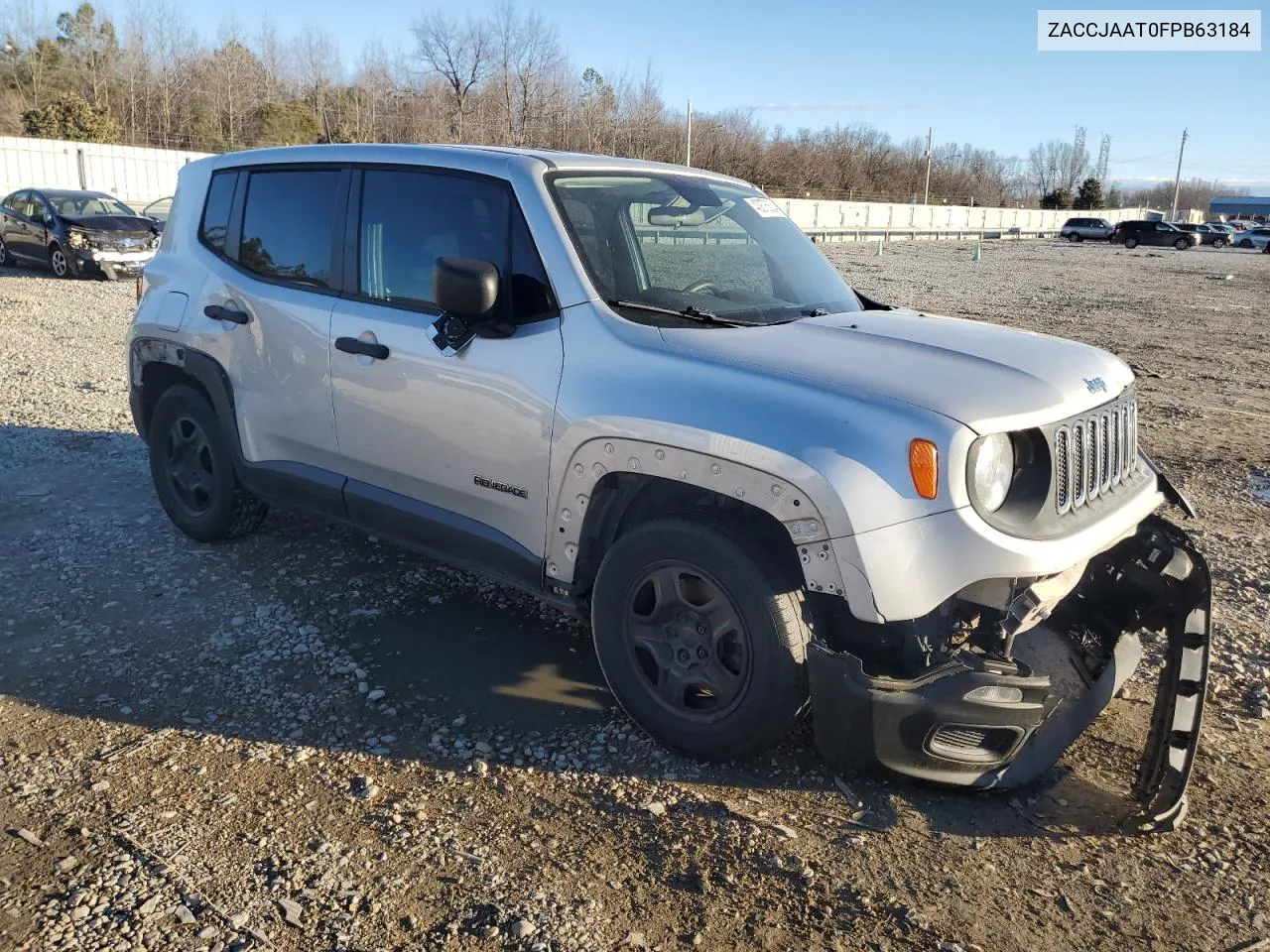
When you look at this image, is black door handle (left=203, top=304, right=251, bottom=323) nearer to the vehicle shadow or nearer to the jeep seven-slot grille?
the vehicle shadow

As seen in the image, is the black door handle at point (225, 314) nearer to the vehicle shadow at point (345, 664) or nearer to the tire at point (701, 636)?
the vehicle shadow at point (345, 664)

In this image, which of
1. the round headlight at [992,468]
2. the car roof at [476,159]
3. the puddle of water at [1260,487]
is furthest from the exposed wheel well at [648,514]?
the puddle of water at [1260,487]

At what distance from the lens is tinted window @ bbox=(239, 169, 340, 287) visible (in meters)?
4.44

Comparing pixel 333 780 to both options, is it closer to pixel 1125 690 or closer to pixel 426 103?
pixel 1125 690

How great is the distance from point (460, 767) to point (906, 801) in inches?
59.3

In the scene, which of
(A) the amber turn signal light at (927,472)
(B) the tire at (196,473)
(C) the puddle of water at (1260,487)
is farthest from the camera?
(C) the puddle of water at (1260,487)

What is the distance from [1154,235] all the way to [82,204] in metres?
54.2

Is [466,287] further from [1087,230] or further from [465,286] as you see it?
[1087,230]

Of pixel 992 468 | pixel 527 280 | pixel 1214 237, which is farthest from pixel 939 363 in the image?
pixel 1214 237

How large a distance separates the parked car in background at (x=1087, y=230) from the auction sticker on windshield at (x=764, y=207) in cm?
6176

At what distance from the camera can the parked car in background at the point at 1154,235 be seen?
54375 millimetres

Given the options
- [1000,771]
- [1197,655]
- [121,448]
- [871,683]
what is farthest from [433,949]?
[121,448]

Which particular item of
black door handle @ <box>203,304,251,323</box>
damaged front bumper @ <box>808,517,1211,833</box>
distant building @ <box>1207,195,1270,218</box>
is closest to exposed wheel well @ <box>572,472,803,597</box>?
damaged front bumper @ <box>808,517,1211,833</box>

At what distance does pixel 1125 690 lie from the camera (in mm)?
4055
